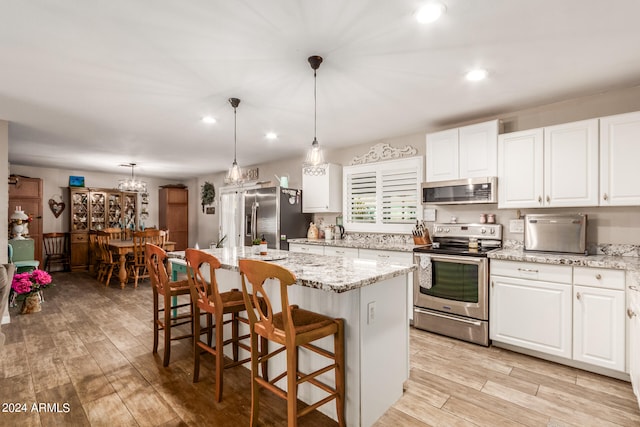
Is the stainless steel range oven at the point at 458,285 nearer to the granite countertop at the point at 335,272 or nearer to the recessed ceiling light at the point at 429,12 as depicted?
the granite countertop at the point at 335,272

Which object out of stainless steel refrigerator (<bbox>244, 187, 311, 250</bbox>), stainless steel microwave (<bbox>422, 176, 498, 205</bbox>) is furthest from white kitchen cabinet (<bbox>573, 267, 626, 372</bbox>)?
stainless steel refrigerator (<bbox>244, 187, 311, 250</bbox>)

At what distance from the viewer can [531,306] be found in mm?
2775

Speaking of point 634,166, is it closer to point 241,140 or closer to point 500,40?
point 500,40

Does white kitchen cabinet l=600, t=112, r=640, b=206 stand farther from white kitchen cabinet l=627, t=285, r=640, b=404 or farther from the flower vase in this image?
→ the flower vase

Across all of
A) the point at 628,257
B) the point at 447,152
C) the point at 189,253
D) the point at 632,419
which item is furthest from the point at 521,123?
the point at 189,253

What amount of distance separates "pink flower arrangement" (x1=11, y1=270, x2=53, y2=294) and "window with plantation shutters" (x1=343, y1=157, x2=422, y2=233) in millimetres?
4204

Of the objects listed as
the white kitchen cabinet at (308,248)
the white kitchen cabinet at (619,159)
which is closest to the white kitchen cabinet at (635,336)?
the white kitchen cabinet at (619,159)

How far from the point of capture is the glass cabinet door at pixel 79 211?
726cm

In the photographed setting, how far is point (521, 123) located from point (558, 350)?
222 centimetres

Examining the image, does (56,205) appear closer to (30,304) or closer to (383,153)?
(30,304)

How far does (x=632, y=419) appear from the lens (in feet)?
6.43

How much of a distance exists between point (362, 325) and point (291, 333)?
482 millimetres

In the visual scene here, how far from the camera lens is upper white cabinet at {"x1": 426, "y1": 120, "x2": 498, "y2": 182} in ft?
10.8

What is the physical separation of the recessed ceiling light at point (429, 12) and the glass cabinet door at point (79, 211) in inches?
327
